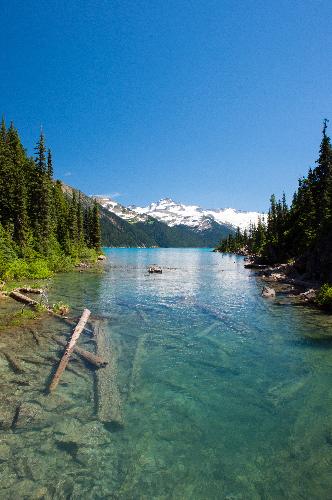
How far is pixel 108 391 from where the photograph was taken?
11320 millimetres

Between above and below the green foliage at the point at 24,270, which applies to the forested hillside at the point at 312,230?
above

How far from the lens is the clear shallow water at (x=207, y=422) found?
289 inches

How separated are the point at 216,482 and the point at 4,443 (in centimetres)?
548

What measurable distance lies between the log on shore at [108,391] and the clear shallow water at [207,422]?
0.27 meters

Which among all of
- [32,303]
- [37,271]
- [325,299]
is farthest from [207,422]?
[37,271]

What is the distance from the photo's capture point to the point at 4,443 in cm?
837

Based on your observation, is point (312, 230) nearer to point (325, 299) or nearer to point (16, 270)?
point (325, 299)

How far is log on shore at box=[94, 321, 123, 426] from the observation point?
987 cm

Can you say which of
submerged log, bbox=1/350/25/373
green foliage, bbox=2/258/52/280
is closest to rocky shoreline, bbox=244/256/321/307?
submerged log, bbox=1/350/25/373

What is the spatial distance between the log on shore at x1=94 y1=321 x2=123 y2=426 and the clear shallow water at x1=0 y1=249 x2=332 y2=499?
0.27m

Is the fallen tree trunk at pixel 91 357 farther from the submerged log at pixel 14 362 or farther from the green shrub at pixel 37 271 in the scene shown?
the green shrub at pixel 37 271

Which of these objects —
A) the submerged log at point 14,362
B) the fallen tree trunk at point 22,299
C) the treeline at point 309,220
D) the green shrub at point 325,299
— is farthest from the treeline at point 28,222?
the treeline at point 309,220

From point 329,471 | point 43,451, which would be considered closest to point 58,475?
point 43,451

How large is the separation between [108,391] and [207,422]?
3.60 metres
